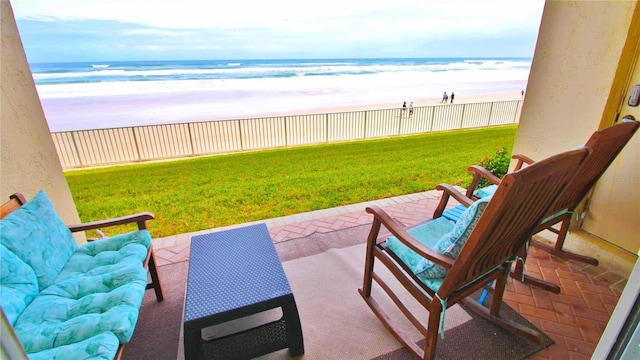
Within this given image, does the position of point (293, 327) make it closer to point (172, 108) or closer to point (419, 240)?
point (419, 240)

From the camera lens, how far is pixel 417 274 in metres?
1.69

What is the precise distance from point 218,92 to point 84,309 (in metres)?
15.8

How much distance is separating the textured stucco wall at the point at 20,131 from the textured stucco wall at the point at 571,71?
4.07 metres

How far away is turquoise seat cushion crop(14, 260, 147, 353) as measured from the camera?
136 centimetres

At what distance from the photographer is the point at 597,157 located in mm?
1854

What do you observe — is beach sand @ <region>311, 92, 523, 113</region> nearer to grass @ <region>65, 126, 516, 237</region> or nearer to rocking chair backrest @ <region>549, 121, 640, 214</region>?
grass @ <region>65, 126, 516, 237</region>

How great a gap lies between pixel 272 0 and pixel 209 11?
14.6ft

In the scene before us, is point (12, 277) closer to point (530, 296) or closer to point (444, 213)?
point (444, 213)

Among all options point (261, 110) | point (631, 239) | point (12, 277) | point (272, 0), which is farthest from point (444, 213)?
point (272, 0)

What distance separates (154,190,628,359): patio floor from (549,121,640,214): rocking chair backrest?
60 centimetres

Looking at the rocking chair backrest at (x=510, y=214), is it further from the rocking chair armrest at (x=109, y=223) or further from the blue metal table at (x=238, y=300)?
the rocking chair armrest at (x=109, y=223)

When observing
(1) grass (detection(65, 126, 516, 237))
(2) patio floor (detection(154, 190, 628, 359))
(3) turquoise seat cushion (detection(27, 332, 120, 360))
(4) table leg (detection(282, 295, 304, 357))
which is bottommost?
(1) grass (detection(65, 126, 516, 237))

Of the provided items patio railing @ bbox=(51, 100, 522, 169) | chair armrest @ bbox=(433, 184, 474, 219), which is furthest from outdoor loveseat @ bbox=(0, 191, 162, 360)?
patio railing @ bbox=(51, 100, 522, 169)

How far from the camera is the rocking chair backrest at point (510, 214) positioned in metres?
1.20
